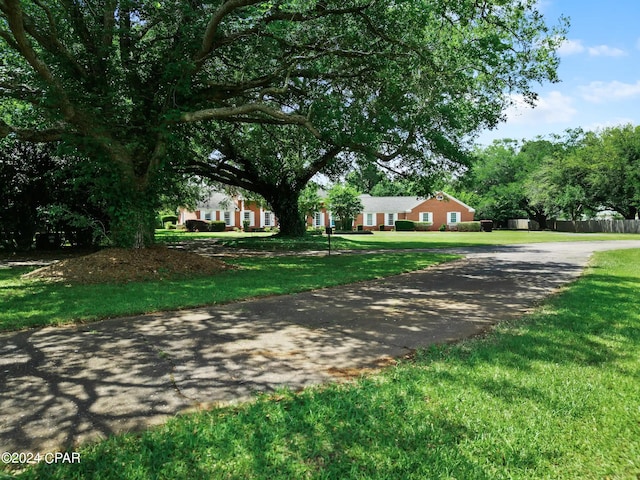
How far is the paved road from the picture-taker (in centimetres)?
315

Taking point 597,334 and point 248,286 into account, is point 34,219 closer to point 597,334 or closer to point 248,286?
point 248,286

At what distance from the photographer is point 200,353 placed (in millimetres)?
4539

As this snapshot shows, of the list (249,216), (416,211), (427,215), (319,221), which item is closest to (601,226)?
(427,215)

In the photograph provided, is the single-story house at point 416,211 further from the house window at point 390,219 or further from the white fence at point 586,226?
the white fence at point 586,226

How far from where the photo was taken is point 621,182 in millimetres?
43531

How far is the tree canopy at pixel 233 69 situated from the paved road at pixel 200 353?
5.84m

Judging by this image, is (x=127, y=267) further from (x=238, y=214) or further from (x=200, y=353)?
(x=238, y=214)

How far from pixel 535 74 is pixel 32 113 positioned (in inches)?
639

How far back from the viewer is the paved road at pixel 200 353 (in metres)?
3.15

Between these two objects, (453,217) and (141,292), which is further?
(453,217)

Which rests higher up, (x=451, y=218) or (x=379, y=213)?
(x=379, y=213)

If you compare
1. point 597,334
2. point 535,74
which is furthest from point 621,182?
point 597,334

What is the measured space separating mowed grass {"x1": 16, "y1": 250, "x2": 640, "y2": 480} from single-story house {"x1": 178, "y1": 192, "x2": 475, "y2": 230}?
161 ft

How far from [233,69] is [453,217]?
154ft
